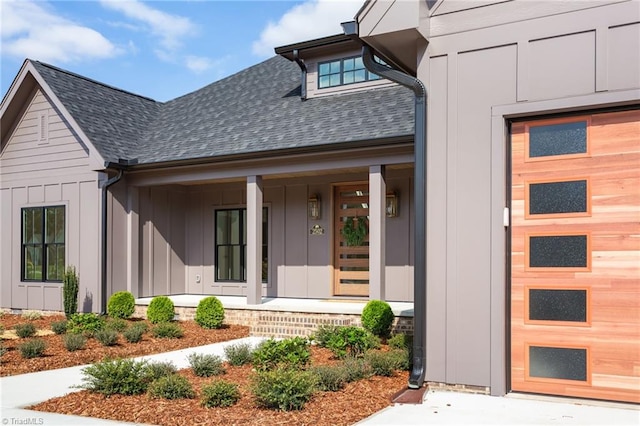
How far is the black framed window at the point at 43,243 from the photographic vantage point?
1329cm

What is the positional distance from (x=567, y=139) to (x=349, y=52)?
315 inches

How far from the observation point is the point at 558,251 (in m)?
5.59

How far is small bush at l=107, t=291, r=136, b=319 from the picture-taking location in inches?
462

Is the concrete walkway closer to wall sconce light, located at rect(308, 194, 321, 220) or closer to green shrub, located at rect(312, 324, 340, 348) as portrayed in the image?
green shrub, located at rect(312, 324, 340, 348)

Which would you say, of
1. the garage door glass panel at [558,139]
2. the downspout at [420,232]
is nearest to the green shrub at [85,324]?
the downspout at [420,232]

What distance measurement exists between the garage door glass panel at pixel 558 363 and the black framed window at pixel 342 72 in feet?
27.3

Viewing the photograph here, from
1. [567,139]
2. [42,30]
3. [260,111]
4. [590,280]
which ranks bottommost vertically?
[590,280]

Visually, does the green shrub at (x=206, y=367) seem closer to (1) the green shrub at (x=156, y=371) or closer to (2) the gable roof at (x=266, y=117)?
(1) the green shrub at (x=156, y=371)

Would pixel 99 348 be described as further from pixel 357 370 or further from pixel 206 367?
pixel 357 370

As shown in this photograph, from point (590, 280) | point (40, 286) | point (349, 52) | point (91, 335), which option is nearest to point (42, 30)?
point (40, 286)

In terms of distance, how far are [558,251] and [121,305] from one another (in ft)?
29.3

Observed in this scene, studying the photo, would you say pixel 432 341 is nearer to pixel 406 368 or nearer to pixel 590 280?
pixel 406 368

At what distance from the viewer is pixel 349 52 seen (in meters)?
12.9

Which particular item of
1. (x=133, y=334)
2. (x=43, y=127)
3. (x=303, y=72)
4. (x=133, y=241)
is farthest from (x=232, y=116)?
(x=133, y=334)
